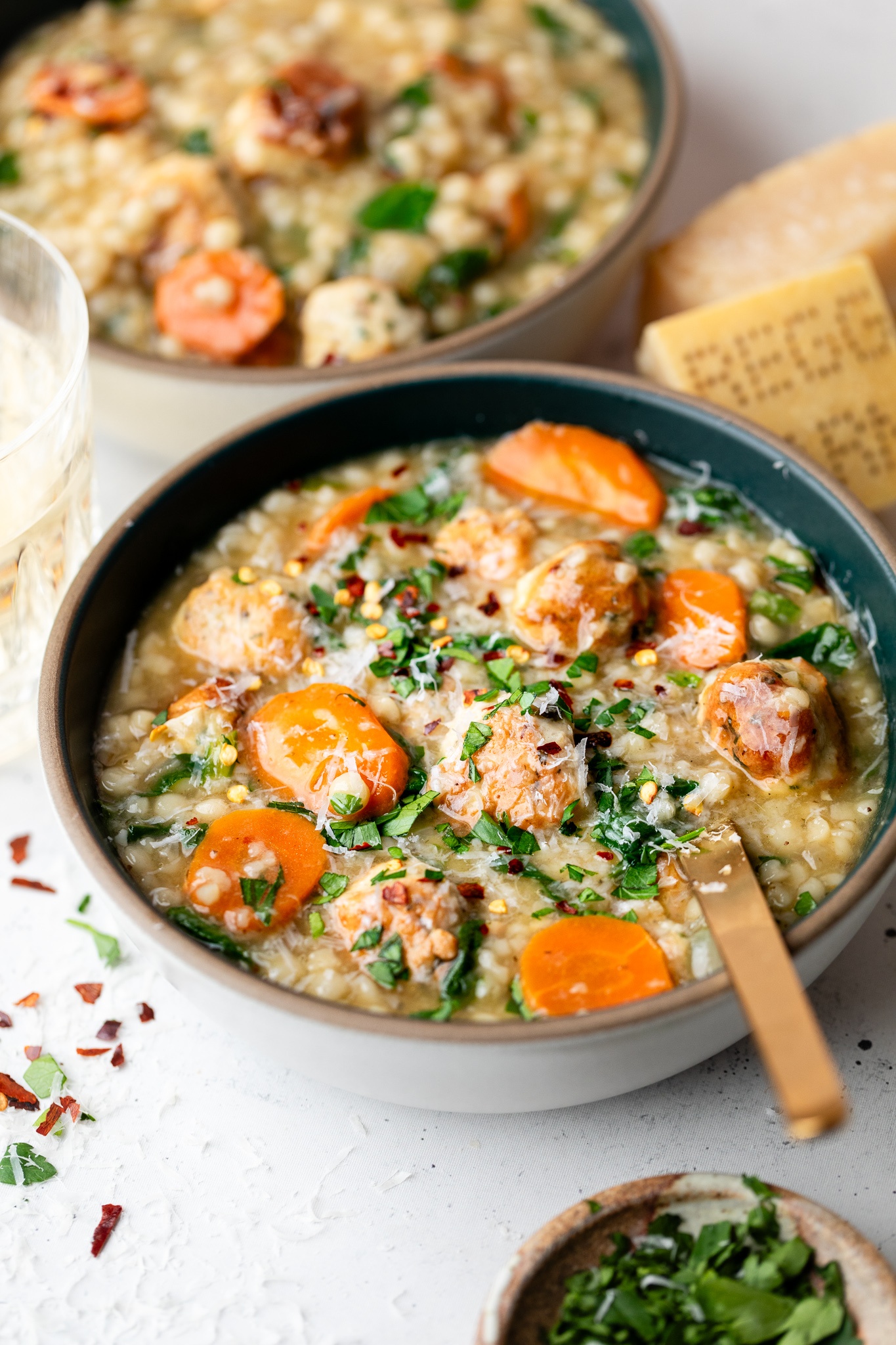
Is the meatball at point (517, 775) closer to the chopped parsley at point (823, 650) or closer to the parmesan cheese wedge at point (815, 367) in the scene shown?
the chopped parsley at point (823, 650)

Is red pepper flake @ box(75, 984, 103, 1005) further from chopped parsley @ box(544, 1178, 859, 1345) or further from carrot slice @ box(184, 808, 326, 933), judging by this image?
chopped parsley @ box(544, 1178, 859, 1345)

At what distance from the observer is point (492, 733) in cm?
285

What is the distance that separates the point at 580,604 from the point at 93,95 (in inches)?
106

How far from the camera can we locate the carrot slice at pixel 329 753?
2840 mm

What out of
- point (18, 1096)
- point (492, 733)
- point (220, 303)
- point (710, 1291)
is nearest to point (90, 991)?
point (18, 1096)

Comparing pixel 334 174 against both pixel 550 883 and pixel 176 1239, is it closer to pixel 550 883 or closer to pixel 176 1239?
pixel 550 883

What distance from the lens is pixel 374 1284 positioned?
2.65 meters

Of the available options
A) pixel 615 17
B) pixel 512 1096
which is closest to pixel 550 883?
pixel 512 1096

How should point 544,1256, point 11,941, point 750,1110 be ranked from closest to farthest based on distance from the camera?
point 544,1256 < point 750,1110 < point 11,941

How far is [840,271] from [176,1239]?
308cm

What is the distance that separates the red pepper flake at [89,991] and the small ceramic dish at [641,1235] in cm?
113

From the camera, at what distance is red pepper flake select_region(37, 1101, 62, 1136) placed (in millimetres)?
2850

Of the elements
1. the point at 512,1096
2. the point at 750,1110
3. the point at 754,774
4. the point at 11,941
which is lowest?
the point at 11,941

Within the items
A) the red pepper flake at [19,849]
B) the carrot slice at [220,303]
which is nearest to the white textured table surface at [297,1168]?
the red pepper flake at [19,849]
